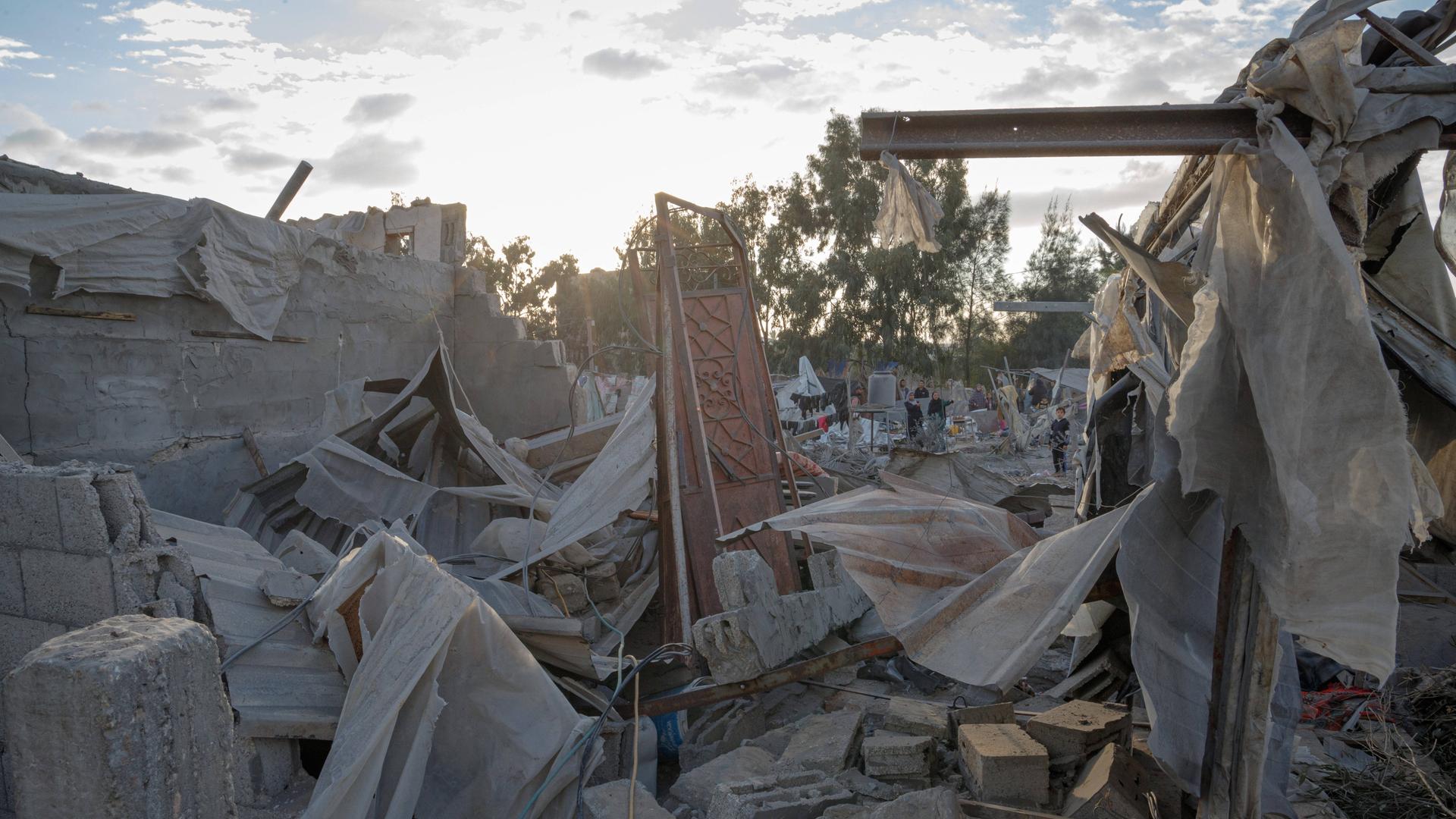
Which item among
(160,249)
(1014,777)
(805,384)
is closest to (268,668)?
(1014,777)

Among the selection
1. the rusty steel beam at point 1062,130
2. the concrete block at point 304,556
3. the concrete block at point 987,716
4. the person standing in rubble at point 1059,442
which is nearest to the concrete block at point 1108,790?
the concrete block at point 987,716

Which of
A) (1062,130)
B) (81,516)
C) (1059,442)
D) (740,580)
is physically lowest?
(1059,442)

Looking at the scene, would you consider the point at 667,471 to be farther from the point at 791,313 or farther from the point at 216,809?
the point at 791,313

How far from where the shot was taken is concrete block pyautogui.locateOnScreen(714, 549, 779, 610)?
4.54 metres

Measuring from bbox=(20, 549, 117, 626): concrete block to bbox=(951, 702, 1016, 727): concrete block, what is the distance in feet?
12.4

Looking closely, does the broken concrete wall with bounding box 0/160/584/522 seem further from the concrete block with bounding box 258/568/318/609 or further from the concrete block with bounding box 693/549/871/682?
the concrete block with bounding box 693/549/871/682

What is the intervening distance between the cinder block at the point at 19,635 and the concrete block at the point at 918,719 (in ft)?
12.5

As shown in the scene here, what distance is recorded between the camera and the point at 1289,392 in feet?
8.51

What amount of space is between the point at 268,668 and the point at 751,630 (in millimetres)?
2235

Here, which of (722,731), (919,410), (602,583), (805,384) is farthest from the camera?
(805,384)

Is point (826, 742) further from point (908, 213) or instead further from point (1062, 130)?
point (1062, 130)

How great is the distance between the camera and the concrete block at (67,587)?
3580 millimetres

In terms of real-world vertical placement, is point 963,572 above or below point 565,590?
above

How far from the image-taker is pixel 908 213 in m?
3.43
